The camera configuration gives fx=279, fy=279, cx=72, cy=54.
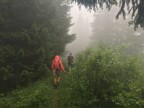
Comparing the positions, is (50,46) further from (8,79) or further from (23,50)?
(8,79)

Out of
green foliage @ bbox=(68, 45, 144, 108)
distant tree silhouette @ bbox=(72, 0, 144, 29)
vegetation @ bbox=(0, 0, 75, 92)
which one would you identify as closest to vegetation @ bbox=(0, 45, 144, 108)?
green foliage @ bbox=(68, 45, 144, 108)

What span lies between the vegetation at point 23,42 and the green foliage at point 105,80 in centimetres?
503

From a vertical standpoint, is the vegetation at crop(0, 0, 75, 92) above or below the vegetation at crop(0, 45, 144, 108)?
above

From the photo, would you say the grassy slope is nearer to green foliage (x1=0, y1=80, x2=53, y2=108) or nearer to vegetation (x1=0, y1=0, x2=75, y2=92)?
green foliage (x1=0, y1=80, x2=53, y2=108)

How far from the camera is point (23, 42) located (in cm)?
1845

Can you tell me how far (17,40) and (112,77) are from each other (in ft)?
24.7

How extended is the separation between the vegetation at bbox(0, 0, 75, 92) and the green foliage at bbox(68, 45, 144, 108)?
503 centimetres

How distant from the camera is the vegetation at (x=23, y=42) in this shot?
17.6 meters

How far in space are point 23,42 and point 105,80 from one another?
7.15 metres

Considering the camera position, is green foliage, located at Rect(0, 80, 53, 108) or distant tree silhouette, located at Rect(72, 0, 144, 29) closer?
distant tree silhouette, located at Rect(72, 0, 144, 29)

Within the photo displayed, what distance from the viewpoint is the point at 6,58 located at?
17453mm

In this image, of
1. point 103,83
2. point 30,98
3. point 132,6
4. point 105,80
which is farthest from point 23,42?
point 132,6

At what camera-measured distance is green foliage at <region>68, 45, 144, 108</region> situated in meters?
13.3

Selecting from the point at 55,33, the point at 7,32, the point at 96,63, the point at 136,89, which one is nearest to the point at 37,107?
the point at 96,63
